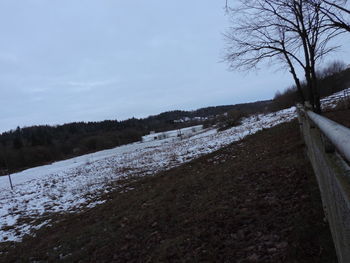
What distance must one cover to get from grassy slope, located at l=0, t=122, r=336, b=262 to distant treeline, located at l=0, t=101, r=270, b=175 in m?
25.4

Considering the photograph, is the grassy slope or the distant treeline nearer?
the grassy slope

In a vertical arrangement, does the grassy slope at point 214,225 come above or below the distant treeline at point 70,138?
below

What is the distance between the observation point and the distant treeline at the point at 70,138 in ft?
213

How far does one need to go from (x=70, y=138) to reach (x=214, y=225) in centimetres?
10996

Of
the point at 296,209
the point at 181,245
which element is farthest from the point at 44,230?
the point at 296,209

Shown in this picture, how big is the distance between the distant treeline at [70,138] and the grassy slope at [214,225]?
25.4 m

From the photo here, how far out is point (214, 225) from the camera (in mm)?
4832

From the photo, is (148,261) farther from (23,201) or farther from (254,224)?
(23,201)

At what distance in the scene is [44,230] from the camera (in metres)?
8.74

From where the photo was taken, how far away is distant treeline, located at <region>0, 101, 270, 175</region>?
65.0m

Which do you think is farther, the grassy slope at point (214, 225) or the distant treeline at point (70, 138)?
the distant treeline at point (70, 138)

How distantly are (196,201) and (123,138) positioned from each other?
315 feet

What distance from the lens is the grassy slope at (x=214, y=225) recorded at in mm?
3723

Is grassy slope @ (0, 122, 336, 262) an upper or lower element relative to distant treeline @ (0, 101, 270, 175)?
lower
